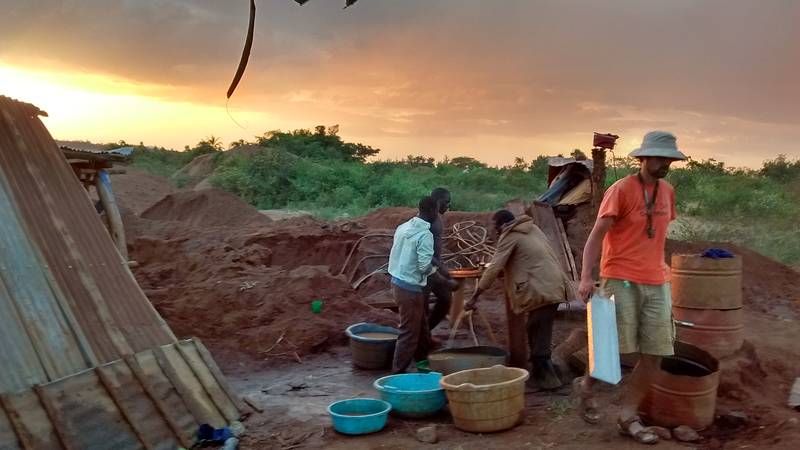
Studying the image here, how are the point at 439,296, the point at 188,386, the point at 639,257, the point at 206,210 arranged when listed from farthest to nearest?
the point at 206,210
the point at 439,296
the point at 188,386
the point at 639,257

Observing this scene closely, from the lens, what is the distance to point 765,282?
13062 mm

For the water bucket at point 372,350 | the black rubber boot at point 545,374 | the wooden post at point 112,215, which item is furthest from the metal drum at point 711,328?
the wooden post at point 112,215

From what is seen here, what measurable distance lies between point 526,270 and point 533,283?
15cm

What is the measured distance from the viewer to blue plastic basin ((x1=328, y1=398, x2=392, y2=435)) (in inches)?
232

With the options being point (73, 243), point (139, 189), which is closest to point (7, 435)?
point (73, 243)

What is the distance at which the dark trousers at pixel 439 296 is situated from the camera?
309 inches

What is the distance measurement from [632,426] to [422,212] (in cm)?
301

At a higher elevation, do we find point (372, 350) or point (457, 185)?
point (457, 185)

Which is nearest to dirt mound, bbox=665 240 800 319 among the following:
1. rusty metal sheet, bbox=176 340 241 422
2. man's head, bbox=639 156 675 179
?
man's head, bbox=639 156 675 179

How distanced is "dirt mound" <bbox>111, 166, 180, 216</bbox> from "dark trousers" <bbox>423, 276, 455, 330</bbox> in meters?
18.4

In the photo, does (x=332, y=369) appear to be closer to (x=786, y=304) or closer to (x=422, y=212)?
(x=422, y=212)

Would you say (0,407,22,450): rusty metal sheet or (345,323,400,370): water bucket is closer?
(0,407,22,450): rusty metal sheet

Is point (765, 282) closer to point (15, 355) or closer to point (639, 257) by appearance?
point (639, 257)

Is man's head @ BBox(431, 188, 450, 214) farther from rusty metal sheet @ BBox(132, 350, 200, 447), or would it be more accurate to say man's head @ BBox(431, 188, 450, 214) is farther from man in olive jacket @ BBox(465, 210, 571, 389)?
rusty metal sheet @ BBox(132, 350, 200, 447)
